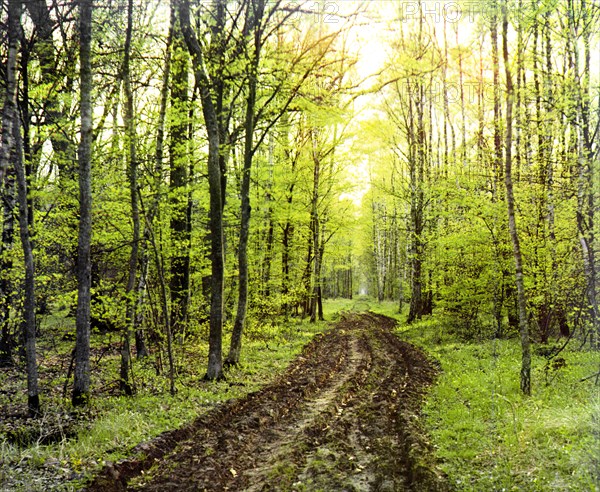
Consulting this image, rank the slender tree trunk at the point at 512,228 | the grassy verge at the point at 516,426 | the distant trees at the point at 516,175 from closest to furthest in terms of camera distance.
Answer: the grassy verge at the point at 516,426
the slender tree trunk at the point at 512,228
the distant trees at the point at 516,175

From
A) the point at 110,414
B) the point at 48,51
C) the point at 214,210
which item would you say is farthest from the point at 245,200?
the point at 110,414

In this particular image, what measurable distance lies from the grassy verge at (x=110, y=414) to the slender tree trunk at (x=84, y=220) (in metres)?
0.65

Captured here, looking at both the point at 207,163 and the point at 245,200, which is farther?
the point at 207,163

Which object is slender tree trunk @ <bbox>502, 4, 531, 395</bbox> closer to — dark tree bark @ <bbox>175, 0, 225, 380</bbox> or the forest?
the forest

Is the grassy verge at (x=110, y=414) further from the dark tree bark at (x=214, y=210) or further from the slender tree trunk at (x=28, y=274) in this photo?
the dark tree bark at (x=214, y=210)

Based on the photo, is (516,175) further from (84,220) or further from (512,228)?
(84,220)

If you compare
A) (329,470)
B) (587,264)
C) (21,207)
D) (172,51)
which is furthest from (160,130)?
(587,264)

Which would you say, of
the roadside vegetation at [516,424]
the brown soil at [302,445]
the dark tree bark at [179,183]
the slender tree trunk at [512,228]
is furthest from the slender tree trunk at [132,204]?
the slender tree trunk at [512,228]

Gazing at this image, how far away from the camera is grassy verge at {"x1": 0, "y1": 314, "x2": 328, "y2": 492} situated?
17.1 ft

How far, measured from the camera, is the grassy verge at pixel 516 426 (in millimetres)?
5023

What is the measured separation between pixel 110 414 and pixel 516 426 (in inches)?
263

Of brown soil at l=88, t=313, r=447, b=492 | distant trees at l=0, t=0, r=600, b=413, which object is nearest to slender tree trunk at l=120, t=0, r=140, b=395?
distant trees at l=0, t=0, r=600, b=413

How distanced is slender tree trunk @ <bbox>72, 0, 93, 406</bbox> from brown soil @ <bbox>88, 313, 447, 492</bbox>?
1985 millimetres

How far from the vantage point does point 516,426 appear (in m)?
6.27
